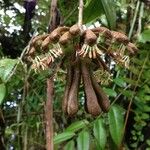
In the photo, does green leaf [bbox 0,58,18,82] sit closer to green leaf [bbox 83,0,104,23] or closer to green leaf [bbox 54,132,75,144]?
green leaf [bbox 83,0,104,23]

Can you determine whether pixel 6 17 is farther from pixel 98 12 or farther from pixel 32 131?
pixel 98 12

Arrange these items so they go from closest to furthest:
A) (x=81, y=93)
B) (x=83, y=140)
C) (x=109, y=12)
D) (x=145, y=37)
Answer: (x=109, y=12)
(x=83, y=140)
(x=145, y=37)
(x=81, y=93)

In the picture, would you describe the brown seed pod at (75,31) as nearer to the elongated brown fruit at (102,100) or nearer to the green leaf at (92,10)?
the elongated brown fruit at (102,100)

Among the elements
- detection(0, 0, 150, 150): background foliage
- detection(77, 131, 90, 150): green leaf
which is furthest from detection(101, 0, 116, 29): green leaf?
detection(77, 131, 90, 150): green leaf

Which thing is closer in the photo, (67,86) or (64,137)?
(67,86)

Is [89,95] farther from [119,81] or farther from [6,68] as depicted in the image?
[119,81]

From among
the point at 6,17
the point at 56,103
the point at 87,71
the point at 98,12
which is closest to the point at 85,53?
the point at 87,71

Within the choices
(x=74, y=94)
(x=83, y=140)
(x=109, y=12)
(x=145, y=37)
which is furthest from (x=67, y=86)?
(x=145, y=37)

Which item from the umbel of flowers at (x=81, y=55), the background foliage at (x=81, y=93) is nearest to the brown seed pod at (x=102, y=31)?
the umbel of flowers at (x=81, y=55)
